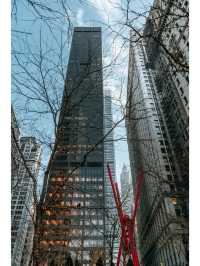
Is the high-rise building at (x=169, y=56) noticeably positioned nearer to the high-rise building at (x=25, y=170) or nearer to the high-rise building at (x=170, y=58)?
the high-rise building at (x=170, y=58)

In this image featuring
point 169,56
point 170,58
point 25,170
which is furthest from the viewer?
point 25,170

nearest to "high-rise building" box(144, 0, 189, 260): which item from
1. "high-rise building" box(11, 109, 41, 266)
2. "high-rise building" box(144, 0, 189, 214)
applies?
"high-rise building" box(144, 0, 189, 214)

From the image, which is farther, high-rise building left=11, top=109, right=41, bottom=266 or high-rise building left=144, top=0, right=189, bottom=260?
high-rise building left=11, top=109, right=41, bottom=266

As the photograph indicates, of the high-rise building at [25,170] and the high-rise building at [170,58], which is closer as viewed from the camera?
the high-rise building at [170,58]

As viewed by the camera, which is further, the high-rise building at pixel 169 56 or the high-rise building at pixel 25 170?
the high-rise building at pixel 25 170

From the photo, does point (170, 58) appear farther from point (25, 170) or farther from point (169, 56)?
point (25, 170)

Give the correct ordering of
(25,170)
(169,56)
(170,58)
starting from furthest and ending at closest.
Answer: (25,170) → (170,58) → (169,56)

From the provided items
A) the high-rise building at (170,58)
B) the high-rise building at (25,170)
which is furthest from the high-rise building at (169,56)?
the high-rise building at (25,170)

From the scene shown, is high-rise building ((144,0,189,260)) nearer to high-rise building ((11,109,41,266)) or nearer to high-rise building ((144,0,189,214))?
high-rise building ((144,0,189,214))

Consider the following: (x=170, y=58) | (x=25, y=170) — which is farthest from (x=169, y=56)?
(x=25, y=170)

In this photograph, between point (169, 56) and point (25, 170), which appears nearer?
point (169, 56)

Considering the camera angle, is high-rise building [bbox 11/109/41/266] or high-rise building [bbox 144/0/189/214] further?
high-rise building [bbox 11/109/41/266]
